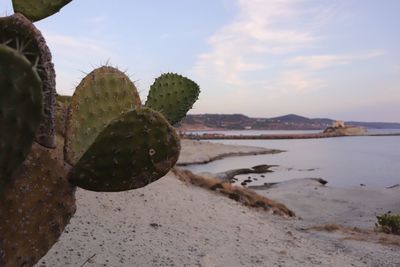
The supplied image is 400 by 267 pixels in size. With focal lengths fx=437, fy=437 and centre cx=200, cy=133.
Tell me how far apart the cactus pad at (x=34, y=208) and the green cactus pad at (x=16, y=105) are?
0.74m

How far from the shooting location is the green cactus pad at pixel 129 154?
258cm

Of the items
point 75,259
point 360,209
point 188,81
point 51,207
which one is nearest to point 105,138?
point 51,207

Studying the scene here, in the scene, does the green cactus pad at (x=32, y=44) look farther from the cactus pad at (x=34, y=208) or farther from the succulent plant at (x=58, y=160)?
the cactus pad at (x=34, y=208)

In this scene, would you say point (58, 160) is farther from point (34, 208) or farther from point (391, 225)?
point (391, 225)

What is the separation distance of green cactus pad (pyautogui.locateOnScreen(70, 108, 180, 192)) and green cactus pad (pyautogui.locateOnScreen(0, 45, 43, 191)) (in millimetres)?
759

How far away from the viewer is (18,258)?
2.61 m

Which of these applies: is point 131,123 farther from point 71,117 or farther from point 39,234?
point 39,234

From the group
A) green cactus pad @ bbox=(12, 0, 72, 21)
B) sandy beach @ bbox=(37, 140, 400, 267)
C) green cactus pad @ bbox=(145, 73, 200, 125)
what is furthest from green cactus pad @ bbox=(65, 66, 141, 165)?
sandy beach @ bbox=(37, 140, 400, 267)

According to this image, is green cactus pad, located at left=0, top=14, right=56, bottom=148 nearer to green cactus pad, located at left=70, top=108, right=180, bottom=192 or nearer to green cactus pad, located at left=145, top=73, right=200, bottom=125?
green cactus pad, located at left=70, top=108, right=180, bottom=192

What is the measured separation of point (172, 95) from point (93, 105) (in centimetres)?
133

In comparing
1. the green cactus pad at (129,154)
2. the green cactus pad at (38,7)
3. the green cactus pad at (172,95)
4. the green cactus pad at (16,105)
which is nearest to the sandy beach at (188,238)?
the green cactus pad at (172,95)

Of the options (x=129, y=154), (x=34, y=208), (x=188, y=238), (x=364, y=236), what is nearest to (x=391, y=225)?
(x=364, y=236)

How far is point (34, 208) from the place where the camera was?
2.66 m

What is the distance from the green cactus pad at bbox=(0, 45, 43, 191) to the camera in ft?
5.43
